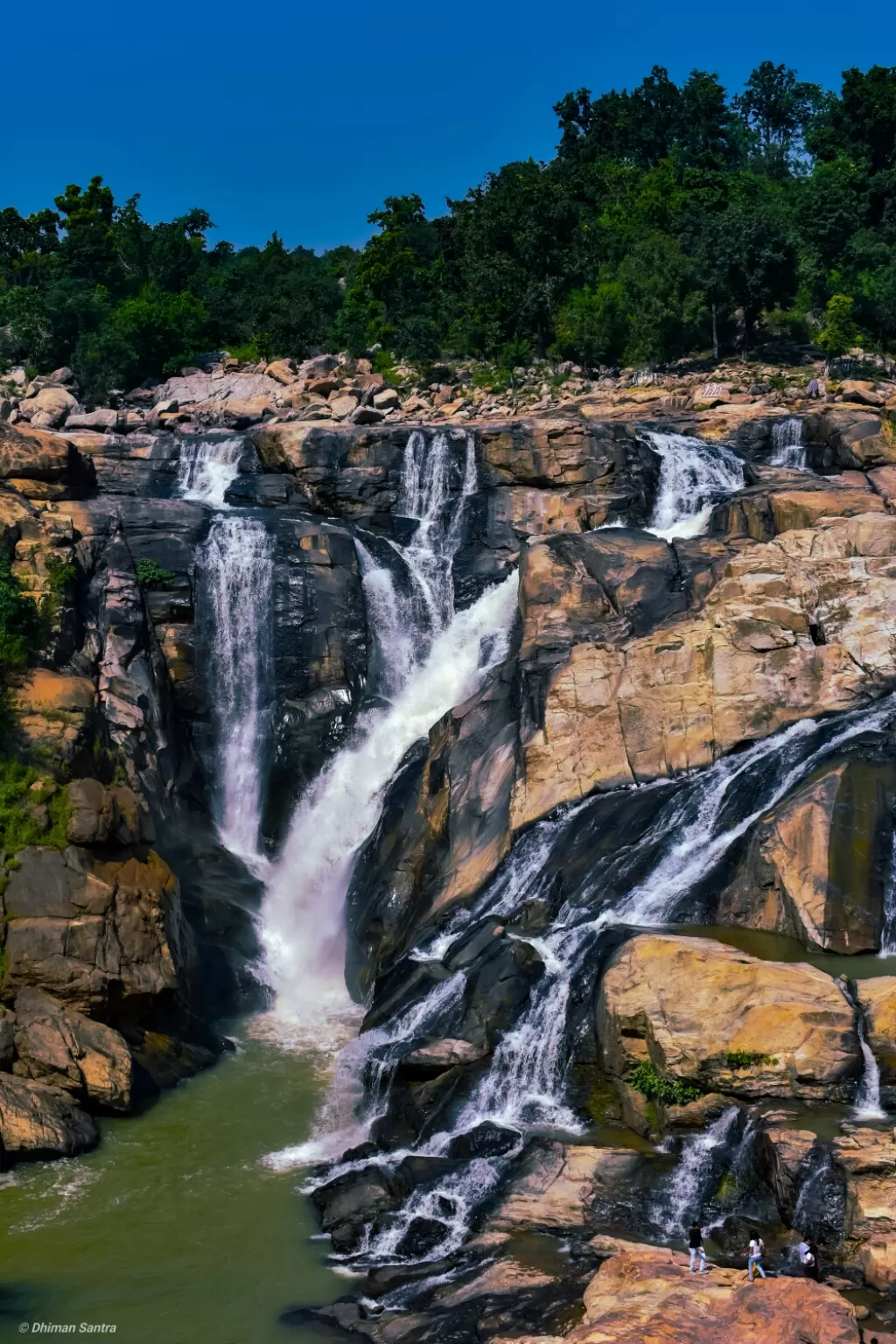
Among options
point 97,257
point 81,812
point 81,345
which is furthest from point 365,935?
point 97,257

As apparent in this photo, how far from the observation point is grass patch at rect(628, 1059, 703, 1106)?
19.2 meters

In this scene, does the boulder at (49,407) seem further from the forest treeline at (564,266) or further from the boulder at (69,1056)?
the boulder at (69,1056)

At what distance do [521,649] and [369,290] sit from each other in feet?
168

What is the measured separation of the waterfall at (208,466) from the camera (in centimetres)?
4400

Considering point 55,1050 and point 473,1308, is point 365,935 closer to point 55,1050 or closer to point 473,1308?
point 55,1050

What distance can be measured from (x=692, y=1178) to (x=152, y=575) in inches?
957

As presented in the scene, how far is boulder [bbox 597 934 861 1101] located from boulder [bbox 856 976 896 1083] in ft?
0.92

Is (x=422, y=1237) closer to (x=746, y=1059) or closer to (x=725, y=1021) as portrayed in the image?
(x=746, y=1059)

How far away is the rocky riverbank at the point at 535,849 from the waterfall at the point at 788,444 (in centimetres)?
17

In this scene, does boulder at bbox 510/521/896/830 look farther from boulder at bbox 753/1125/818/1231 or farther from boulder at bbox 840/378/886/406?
boulder at bbox 840/378/886/406

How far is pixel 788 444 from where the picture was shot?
4350cm

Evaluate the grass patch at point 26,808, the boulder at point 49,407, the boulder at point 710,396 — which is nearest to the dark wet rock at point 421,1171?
the grass patch at point 26,808

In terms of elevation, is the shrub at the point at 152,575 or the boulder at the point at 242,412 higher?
the boulder at the point at 242,412

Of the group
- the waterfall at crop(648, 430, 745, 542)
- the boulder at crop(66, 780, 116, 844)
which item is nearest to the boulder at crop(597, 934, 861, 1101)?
the boulder at crop(66, 780, 116, 844)
